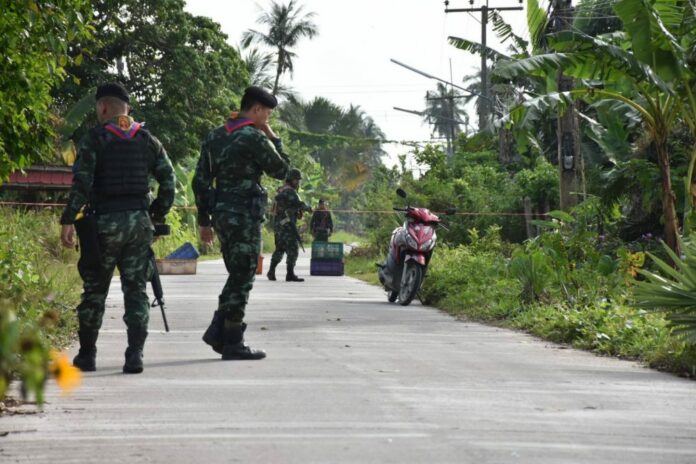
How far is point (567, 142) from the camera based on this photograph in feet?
68.5

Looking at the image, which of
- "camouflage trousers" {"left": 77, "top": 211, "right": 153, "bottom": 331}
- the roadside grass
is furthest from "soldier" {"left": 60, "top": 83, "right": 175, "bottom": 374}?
the roadside grass

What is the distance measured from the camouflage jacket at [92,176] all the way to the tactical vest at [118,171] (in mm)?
58

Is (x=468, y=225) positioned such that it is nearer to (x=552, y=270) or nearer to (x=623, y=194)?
(x=623, y=194)

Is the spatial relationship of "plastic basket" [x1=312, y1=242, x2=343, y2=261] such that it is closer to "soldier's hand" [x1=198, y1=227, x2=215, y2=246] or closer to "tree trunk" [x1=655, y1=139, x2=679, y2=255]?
"tree trunk" [x1=655, y1=139, x2=679, y2=255]

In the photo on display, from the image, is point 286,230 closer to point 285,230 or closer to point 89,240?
point 285,230

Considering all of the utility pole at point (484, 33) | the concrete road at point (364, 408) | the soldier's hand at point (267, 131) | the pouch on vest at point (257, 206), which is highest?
the utility pole at point (484, 33)

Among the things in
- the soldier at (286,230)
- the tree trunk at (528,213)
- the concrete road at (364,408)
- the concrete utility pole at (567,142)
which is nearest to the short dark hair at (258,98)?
the concrete road at (364,408)

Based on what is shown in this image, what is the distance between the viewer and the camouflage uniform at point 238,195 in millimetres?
9156

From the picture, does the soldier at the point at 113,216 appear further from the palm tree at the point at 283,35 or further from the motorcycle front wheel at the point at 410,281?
the palm tree at the point at 283,35

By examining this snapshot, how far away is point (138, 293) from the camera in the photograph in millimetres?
8516

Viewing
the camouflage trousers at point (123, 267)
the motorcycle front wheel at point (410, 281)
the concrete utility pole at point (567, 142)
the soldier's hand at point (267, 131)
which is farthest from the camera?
the concrete utility pole at point (567, 142)

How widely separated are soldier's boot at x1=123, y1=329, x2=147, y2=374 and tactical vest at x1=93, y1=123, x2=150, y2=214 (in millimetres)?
851

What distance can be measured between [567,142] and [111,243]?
1361cm

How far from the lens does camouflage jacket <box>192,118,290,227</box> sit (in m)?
9.16
